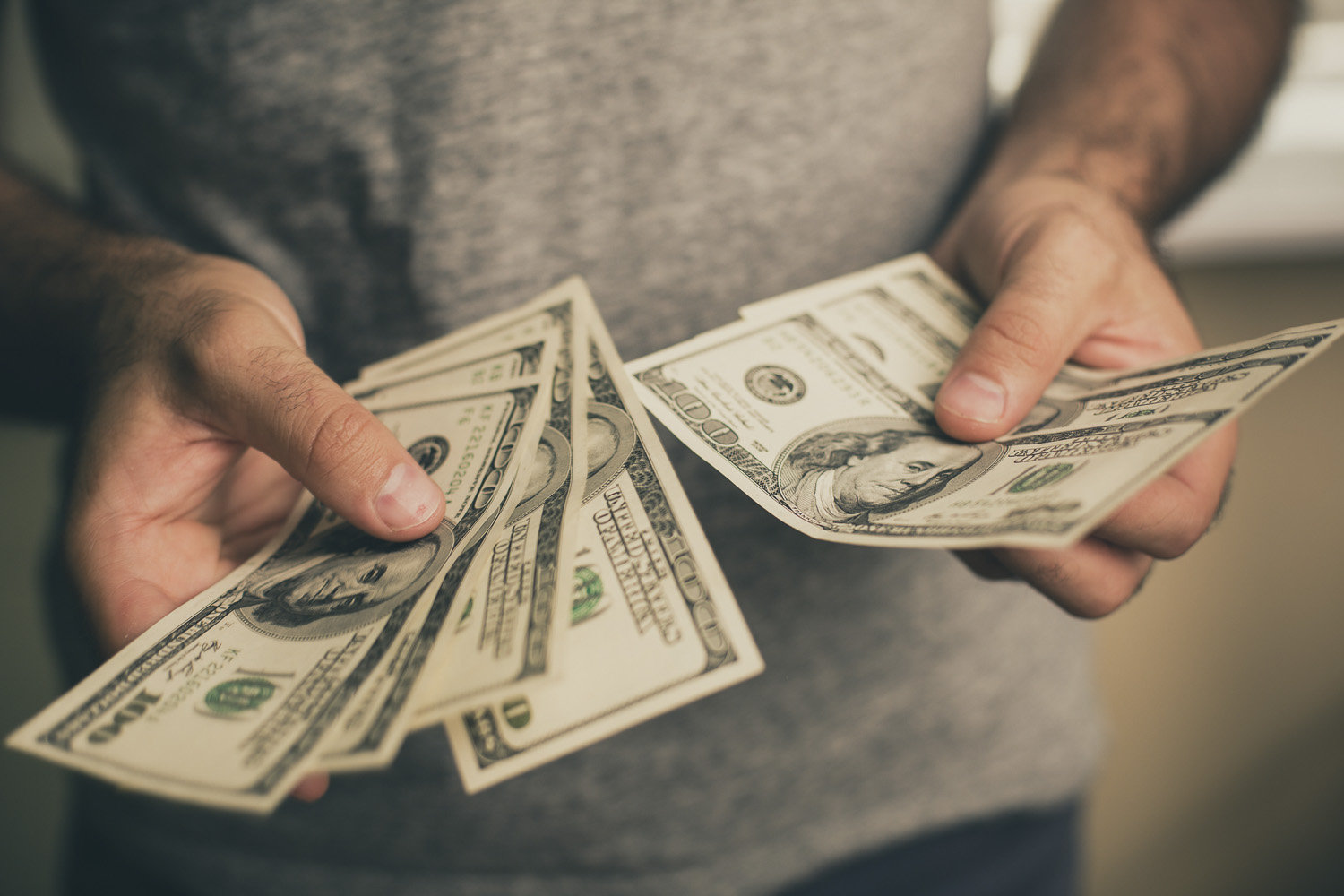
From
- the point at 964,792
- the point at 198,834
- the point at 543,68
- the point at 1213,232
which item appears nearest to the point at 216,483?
the point at 198,834

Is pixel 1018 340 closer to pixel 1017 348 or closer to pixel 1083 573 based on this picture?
pixel 1017 348

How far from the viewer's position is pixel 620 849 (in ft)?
2.97

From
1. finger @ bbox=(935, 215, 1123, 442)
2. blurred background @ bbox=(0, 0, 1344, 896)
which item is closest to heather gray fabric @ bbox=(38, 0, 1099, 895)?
finger @ bbox=(935, 215, 1123, 442)

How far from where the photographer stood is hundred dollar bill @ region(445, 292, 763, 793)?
0.57 meters

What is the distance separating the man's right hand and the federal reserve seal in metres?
0.40

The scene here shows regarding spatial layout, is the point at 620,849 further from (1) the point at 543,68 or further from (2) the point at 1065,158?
(2) the point at 1065,158

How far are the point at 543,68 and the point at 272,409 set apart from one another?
519mm

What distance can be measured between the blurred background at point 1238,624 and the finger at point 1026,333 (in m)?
1.35

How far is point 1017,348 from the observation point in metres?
0.66

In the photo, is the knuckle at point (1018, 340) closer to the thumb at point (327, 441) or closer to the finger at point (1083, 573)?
the finger at point (1083, 573)

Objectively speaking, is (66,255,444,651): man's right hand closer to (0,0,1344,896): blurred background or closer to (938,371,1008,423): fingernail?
(938,371,1008,423): fingernail

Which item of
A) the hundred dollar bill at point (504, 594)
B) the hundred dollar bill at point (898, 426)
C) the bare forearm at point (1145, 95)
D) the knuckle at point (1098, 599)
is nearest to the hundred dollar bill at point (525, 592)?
the hundred dollar bill at point (504, 594)

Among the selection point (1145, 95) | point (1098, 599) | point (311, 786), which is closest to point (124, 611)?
point (311, 786)

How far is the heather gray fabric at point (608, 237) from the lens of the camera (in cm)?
79
